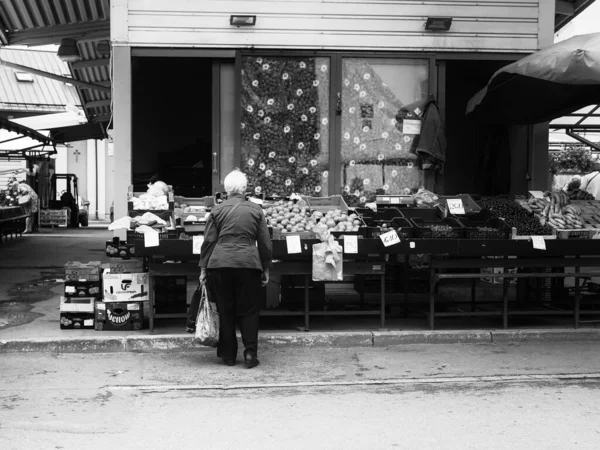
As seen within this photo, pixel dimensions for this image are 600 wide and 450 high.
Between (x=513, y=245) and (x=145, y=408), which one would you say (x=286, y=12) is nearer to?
(x=513, y=245)

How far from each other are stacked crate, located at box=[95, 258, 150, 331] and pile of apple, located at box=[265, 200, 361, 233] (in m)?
1.64

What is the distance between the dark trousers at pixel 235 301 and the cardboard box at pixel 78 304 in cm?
191

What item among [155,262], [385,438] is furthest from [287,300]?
[385,438]

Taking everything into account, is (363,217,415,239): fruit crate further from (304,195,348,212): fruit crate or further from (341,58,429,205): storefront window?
(341,58,429,205): storefront window

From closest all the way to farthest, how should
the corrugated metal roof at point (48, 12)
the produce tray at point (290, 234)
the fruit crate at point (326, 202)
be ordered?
the produce tray at point (290, 234), the fruit crate at point (326, 202), the corrugated metal roof at point (48, 12)

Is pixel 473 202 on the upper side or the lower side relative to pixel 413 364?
upper

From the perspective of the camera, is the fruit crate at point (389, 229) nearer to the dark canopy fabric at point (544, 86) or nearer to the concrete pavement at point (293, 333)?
the concrete pavement at point (293, 333)

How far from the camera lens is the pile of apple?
8891 millimetres

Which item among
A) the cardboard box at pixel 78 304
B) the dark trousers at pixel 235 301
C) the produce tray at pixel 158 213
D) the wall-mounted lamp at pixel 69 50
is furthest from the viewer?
the wall-mounted lamp at pixel 69 50

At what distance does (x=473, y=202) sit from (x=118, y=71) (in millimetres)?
4999

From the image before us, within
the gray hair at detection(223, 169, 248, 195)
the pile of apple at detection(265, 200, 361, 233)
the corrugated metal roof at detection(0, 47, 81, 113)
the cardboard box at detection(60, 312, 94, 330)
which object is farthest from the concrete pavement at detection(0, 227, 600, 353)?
the corrugated metal roof at detection(0, 47, 81, 113)

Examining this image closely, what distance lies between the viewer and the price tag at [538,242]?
8.87 m

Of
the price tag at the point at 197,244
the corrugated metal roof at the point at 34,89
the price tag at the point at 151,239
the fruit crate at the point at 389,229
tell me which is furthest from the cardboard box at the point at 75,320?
the corrugated metal roof at the point at 34,89

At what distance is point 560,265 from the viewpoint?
30.0 feet
